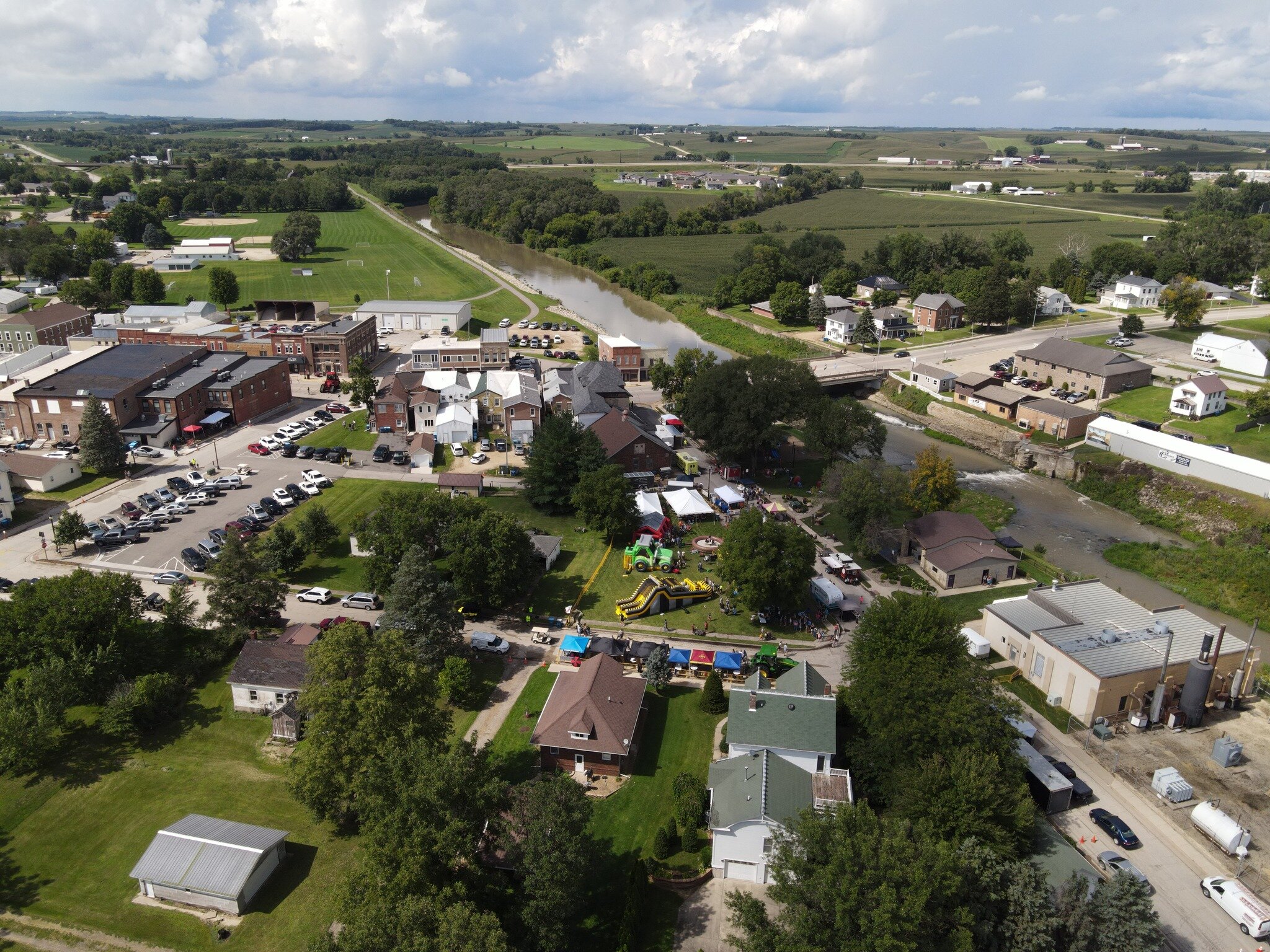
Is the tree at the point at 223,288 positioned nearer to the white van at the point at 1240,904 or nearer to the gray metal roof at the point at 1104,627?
the gray metal roof at the point at 1104,627

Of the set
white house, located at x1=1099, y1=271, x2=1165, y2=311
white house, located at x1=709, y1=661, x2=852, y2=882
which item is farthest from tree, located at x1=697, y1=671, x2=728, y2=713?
white house, located at x1=1099, y1=271, x2=1165, y2=311

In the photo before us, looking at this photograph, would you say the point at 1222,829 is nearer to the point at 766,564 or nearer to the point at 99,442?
the point at 766,564

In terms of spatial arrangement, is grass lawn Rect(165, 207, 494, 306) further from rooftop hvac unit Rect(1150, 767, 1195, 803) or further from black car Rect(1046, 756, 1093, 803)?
rooftop hvac unit Rect(1150, 767, 1195, 803)

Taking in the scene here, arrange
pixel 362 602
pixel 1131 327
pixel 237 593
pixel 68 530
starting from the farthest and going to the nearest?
pixel 1131 327 < pixel 68 530 < pixel 362 602 < pixel 237 593

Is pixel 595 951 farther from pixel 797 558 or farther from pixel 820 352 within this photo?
pixel 820 352

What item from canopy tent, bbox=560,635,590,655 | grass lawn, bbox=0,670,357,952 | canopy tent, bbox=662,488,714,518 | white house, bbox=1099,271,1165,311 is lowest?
grass lawn, bbox=0,670,357,952

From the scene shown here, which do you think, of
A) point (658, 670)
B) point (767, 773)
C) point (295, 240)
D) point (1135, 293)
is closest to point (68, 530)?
point (658, 670)

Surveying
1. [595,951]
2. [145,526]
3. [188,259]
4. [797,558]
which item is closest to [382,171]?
[188,259]
